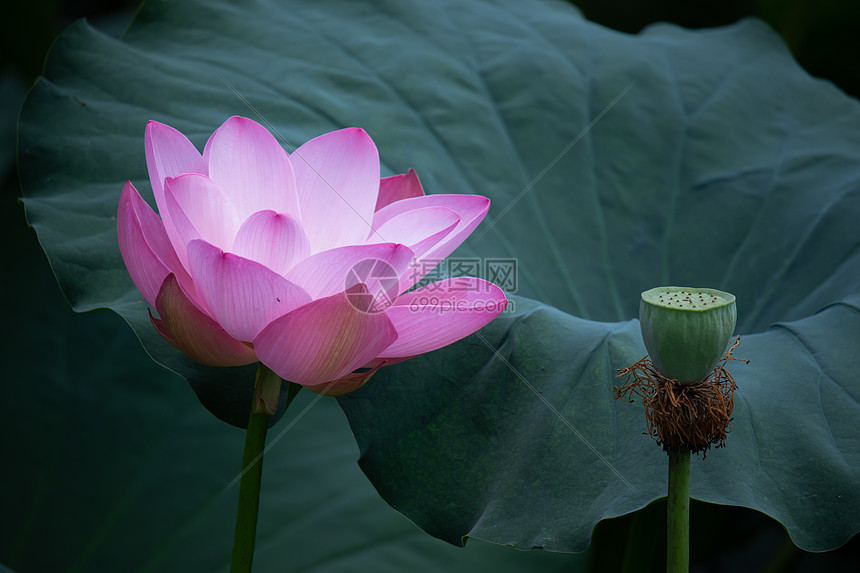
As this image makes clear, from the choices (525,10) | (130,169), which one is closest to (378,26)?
(525,10)

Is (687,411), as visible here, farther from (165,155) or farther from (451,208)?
Answer: (165,155)

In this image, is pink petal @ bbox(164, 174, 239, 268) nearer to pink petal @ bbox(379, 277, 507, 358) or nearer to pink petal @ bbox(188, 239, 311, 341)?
pink petal @ bbox(188, 239, 311, 341)

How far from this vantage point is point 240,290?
1.42 ft

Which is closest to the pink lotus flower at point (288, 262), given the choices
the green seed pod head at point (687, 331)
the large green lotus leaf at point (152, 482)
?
the green seed pod head at point (687, 331)

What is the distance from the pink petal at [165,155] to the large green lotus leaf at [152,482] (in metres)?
0.43

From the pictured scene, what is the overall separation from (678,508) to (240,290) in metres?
0.31

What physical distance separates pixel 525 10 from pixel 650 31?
0.83ft

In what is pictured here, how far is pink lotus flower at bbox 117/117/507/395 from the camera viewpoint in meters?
0.44

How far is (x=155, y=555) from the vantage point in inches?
34.6

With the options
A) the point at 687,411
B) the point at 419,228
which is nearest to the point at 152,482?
the point at 419,228

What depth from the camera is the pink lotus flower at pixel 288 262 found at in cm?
44

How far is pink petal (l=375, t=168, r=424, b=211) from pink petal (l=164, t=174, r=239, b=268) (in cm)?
16

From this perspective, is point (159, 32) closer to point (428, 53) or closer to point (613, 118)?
point (428, 53)

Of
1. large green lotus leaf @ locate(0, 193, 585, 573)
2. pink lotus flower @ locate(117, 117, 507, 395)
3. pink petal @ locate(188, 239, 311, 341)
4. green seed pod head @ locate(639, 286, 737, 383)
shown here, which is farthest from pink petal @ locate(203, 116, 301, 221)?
large green lotus leaf @ locate(0, 193, 585, 573)
